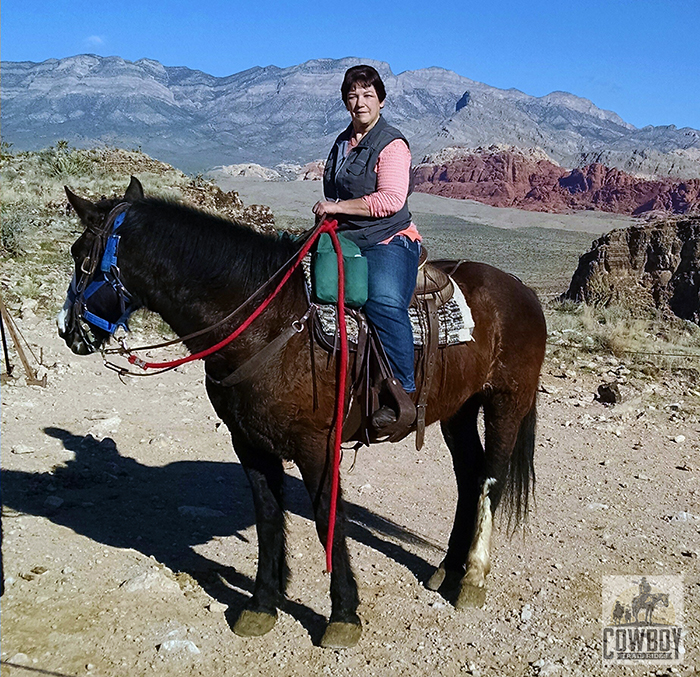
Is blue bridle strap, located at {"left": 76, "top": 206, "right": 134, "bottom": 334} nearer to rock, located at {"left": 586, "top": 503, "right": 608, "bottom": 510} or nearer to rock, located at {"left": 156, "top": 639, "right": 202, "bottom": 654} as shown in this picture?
rock, located at {"left": 156, "top": 639, "right": 202, "bottom": 654}

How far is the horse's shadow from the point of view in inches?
178

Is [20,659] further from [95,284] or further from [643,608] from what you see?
[643,608]

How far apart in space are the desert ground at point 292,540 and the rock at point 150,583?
12 mm

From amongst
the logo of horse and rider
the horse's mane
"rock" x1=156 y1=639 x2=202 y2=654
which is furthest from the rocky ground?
the horse's mane

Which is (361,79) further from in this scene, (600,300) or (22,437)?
(600,300)

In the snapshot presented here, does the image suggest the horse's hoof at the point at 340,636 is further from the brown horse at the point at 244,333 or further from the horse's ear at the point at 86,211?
the horse's ear at the point at 86,211

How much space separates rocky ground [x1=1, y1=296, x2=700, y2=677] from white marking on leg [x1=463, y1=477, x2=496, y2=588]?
19 centimetres

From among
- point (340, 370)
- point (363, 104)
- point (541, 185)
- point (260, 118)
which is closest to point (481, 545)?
point (340, 370)

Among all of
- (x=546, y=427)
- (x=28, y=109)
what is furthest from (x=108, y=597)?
(x=28, y=109)

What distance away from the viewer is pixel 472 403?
4.63 meters

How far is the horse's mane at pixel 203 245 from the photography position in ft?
11.4

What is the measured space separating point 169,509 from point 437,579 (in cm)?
216

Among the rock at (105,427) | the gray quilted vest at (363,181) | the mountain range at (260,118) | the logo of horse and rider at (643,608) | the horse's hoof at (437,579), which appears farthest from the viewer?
the mountain range at (260,118)

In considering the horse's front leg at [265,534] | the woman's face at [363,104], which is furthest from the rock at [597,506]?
the woman's face at [363,104]
